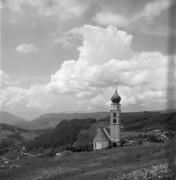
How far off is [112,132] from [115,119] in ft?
13.2

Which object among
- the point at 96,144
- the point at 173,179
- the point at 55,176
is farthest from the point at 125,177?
the point at 96,144

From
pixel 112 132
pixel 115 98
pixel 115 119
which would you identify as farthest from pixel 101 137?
pixel 115 98

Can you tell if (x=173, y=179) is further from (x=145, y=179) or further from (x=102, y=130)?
(x=102, y=130)

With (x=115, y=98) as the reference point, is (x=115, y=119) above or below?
below

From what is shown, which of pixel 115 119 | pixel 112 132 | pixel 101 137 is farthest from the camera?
pixel 115 119

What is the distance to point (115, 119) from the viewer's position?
105m

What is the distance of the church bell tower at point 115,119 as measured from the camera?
10262cm

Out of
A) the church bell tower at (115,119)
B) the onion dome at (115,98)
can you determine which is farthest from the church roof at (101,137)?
the onion dome at (115,98)

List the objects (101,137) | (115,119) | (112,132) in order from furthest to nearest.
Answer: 1. (115,119)
2. (112,132)
3. (101,137)

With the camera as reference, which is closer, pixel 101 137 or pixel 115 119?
pixel 101 137

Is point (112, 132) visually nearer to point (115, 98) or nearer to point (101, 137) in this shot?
point (101, 137)

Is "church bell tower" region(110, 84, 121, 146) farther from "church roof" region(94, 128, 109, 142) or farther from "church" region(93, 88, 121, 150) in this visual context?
"church roof" region(94, 128, 109, 142)

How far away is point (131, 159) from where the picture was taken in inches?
1583

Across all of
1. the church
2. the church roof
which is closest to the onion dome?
the church
